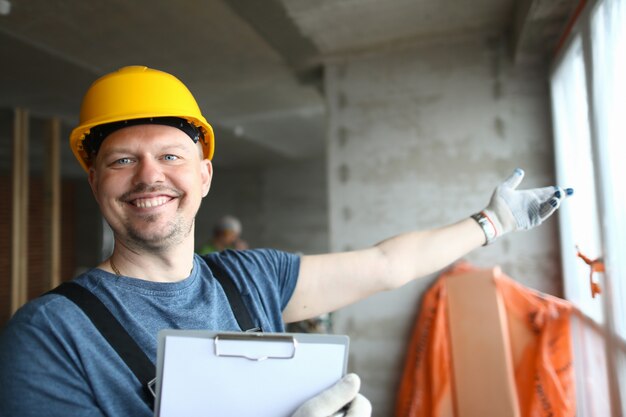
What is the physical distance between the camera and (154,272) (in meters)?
1.24

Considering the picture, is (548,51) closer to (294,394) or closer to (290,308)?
(290,308)

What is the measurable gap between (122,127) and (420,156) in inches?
104

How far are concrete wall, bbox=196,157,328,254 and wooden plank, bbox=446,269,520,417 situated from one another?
7126mm

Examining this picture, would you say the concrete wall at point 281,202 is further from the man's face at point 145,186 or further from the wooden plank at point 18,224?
the man's face at point 145,186

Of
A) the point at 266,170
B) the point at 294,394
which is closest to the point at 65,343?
the point at 294,394

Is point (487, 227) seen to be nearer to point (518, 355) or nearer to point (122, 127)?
point (122, 127)

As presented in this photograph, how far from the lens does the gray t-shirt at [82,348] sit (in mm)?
928

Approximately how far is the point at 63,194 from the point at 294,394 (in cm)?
1109

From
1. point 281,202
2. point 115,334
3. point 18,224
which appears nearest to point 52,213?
point 18,224

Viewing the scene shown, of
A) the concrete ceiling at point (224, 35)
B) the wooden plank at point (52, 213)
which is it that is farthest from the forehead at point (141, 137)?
the wooden plank at point (52, 213)

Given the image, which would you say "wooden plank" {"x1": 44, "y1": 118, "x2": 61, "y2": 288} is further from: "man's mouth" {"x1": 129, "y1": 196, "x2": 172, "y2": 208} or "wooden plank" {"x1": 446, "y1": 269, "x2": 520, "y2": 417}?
"man's mouth" {"x1": 129, "y1": 196, "x2": 172, "y2": 208}

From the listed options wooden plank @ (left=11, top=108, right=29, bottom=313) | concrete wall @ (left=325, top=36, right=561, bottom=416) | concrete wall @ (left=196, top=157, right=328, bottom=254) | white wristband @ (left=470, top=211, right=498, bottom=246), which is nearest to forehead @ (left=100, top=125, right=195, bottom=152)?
white wristband @ (left=470, top=211, right=498, bottom=246)

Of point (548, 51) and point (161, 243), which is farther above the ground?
point (548, 51)

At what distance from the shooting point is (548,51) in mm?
3123
